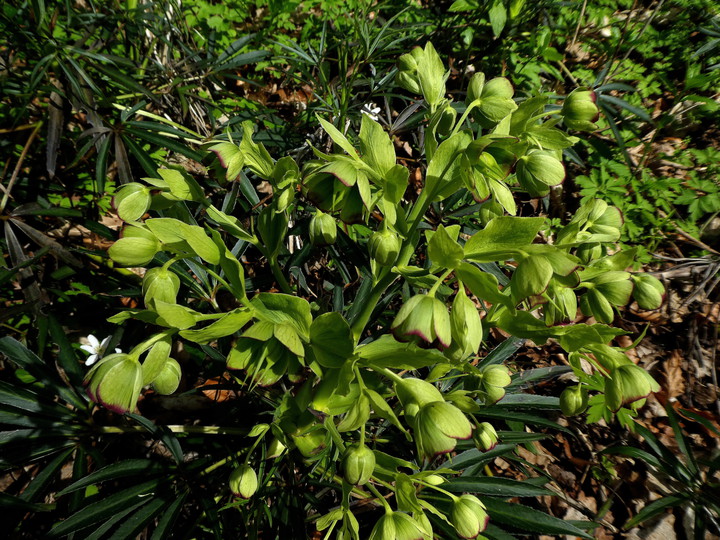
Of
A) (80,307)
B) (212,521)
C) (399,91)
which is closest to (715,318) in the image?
(399,91)

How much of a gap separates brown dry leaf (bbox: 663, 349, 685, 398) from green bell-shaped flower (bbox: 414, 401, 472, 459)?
1602mm

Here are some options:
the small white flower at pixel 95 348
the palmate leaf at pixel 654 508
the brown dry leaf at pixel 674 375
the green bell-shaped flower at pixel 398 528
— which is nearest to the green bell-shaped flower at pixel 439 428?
the green bell-shaped flower at pixel 398 528

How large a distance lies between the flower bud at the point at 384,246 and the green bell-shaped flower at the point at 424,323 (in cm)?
9

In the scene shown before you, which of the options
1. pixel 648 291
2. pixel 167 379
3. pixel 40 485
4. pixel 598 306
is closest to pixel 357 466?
pixel 167 379

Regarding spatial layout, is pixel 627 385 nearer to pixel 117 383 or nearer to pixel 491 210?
pixel 491 210

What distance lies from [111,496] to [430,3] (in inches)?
104

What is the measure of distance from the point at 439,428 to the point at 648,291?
0.45 m

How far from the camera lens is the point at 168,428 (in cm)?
101

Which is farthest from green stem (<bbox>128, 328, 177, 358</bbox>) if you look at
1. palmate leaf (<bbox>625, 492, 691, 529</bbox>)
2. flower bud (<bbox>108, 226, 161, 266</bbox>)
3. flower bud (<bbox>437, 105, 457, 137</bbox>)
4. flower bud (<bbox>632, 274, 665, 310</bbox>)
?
palmate leaf (<bbox>625, 492, 691, 529</bbox>)

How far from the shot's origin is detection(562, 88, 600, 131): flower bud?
2.25 ft

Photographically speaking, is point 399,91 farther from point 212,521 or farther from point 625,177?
point 212,521

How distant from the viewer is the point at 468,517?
0.74 m

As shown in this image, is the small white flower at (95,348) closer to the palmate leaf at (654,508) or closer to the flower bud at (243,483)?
the flower bud at (243,483)

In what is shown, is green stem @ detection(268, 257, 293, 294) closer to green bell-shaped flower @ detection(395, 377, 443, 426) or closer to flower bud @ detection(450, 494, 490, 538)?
green bell-shaped flower @ detection(395, 377, 443, 426)
